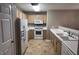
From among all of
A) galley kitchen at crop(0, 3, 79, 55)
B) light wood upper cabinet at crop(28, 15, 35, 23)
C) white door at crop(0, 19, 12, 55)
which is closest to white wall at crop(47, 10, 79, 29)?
galley kitchen at crop(0, 3, 79, 55)

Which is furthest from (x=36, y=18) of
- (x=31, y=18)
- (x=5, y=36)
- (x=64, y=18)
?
(x=5, y=36)

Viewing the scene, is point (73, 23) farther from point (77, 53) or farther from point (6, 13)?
point (6, 13)

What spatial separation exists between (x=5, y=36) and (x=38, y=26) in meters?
0.59

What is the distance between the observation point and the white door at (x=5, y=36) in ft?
4.11

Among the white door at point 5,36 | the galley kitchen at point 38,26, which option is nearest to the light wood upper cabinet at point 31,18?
the galley kitchen at point 38,26

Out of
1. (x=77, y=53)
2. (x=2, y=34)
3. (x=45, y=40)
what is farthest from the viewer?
(x=45, y=40)

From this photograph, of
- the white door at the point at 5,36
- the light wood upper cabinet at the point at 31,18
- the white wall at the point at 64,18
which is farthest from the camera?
the light wood upper cabinet at the point at 31,18

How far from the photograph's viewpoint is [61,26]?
63.7 inches

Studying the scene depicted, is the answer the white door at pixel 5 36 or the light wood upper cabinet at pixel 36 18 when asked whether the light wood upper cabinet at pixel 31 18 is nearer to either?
the light wood upper cabinet at pixel 36 18

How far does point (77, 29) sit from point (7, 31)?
1084mm

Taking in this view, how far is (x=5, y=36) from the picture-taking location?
1.33 meters

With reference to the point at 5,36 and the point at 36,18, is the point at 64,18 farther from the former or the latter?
the point at 5,36

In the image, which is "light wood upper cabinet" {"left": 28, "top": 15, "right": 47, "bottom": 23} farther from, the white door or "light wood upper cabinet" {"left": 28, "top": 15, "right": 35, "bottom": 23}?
the white door
